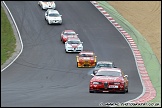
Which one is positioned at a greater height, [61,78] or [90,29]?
[90,29]

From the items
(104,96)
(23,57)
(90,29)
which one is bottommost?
(104,96)

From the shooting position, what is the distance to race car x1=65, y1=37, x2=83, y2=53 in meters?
42.3

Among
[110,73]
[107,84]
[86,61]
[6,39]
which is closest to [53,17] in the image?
[6,39]

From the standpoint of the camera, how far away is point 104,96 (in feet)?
70.7

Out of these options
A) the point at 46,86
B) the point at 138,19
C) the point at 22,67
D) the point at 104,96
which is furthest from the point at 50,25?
the point at 104,96

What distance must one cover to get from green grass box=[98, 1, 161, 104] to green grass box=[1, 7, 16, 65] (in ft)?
33.1

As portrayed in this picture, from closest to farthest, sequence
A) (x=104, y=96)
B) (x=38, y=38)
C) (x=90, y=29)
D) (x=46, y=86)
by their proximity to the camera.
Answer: (x=104, y=96) < (x=46, y=86) < (x=38, y=38) < (x=90, y=29)

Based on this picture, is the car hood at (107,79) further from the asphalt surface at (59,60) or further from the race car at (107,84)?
the asphalt surface at (59,60)

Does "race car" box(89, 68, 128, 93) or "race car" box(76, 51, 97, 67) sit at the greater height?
"race car" box(76, 51, 97, 67)

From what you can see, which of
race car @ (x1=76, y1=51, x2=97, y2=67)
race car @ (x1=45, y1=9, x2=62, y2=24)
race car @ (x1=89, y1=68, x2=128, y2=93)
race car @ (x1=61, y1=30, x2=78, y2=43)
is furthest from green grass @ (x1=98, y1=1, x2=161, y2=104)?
race car @ (x1=45, y1=9, x2=62, y2=24)

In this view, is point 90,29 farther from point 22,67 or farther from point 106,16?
point 22,67

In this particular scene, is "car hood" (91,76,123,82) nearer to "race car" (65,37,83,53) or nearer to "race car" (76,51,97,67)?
"race car" (76,51,97,67)

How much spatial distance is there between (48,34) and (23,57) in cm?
977

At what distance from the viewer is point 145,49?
42.8 m
